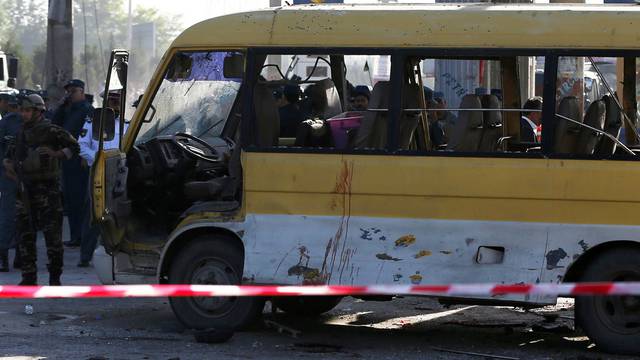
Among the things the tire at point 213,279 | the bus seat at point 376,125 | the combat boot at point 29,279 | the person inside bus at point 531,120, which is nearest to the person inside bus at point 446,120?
the bus seat at point 376,125

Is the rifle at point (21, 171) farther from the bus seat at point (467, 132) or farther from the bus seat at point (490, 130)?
the bus seat at point (490, 130)

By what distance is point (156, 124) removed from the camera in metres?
9.38

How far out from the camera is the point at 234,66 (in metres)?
8.84

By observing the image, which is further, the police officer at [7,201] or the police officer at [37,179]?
the police officer at [7,201]

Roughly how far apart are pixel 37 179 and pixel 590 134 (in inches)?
204

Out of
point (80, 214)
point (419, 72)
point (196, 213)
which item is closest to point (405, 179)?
point (419, 72)

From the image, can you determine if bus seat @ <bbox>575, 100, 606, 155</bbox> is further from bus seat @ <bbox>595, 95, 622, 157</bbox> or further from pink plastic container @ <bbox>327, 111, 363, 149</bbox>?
pink plastic container @ <bbox>327, 111, 363, 149</bbox>

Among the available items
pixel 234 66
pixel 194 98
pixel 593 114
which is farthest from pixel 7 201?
pixel 593 114

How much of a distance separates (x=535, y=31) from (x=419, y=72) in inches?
37.7

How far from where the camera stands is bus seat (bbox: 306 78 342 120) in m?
8.91

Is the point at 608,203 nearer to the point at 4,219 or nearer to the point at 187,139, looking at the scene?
the point at 187,139

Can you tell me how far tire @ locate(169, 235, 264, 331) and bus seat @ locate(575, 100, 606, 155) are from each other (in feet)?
8.49

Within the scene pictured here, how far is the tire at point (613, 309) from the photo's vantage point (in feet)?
26.8

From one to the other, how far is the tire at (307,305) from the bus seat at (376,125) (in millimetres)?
1788
